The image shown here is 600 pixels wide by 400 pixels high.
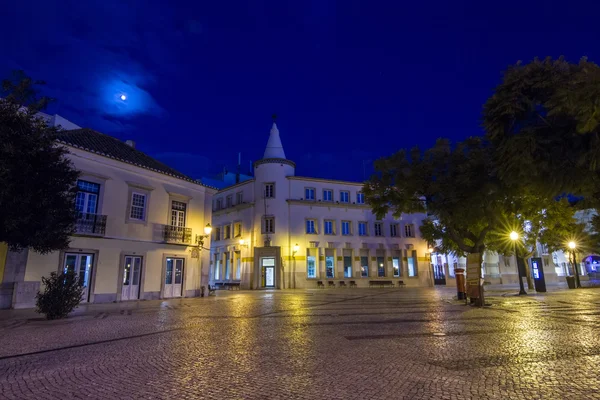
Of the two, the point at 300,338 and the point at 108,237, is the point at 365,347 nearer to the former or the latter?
the point at 300,338

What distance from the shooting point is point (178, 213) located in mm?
23750

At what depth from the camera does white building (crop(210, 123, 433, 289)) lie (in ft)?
127

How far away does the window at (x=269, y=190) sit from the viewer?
39547 millimetres

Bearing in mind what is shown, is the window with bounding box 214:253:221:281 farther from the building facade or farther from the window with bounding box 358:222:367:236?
the building facade

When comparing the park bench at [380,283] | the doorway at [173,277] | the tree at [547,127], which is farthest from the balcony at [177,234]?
the park bench at [380,283]

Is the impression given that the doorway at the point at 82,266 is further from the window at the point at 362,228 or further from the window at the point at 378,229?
the window at the point at 378,229

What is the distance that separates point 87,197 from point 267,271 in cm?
2233

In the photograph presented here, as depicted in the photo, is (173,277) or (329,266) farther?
(329,266)

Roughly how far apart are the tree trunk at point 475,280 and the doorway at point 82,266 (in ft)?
62.0

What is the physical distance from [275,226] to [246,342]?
31248 millimetres

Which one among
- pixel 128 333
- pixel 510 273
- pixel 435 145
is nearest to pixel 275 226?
pixel 435 145

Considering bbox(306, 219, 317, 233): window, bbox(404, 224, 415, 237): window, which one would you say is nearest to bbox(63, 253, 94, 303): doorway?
bbox(306, 219, 317, 233): window

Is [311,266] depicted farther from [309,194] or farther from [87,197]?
[87,197]

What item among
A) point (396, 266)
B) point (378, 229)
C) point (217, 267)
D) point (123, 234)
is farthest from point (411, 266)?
point (123, 234)
